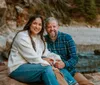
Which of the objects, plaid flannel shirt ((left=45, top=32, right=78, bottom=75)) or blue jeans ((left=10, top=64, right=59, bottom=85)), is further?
plaid flannel shirt ((left=45, top=32, right=78, bottom=75))

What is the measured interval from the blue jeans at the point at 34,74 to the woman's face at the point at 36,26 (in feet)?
1.20

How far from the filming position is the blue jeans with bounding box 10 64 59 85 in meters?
2.88

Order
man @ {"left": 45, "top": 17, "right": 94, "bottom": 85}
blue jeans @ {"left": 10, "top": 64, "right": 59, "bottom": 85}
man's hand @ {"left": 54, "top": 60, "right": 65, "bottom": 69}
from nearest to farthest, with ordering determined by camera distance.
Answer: blue jeans @ {"left": 10, "top": 64, "right": 59, "bottom": 85} → man's hand @ {"left": 54, "top": 60, "right": 65, "bottom": 69} → man @ {"left": 45, "top": 17, "right": 94, "bottom": 85}

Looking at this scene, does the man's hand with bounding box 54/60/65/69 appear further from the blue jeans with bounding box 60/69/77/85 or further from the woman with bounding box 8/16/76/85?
the woman with bounding box 8/16/76/85

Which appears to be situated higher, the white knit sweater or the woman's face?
the woman's face

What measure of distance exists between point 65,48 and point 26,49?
1.95ft

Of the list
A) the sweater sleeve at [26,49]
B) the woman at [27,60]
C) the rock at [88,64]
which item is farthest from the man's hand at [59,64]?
the rock at [88,64]

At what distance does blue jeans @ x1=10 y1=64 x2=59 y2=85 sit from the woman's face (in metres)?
0.37

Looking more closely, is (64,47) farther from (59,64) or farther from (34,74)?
(34,74)

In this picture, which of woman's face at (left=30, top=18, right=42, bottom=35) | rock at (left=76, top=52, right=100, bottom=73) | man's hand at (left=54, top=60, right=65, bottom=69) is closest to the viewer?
woman's face at (left=30, top=18, right=42, bottom=35)

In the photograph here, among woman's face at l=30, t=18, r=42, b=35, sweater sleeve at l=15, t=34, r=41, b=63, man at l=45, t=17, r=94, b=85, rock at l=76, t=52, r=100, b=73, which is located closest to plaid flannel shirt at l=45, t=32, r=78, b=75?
man at l=45, t=17, r=94, b=85

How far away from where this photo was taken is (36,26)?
3.18 meters

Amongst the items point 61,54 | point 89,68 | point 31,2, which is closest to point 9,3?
point 31,2

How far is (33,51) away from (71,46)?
56cm
